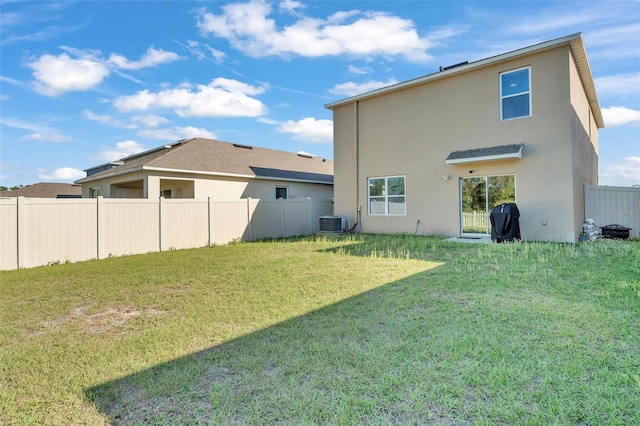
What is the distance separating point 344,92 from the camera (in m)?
16.0

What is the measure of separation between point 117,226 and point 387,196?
9737mm

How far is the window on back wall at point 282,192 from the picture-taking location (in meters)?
17.9

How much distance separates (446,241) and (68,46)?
14427 mm

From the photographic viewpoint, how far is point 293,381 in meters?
2.60

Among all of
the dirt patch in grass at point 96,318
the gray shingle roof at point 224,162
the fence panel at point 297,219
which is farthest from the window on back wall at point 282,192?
the dirt patch in grass at point 96,318

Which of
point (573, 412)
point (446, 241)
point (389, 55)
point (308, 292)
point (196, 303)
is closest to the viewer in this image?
point (573, 412)

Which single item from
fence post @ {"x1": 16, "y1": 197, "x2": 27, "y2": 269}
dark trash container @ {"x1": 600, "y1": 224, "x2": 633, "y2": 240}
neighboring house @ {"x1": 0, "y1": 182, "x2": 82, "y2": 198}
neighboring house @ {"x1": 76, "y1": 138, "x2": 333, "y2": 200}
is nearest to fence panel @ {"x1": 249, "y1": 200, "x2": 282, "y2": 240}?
neighboring house @ {"x1": 76, "y1": 138, "x2": 333, "y2": 200}

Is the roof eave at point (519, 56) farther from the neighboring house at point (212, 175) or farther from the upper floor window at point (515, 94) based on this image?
the neighboring house at point (212, 175)

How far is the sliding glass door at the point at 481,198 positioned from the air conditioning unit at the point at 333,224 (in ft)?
16.3

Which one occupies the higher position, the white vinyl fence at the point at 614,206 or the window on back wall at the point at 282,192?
the window on back wall at the point at 282,192

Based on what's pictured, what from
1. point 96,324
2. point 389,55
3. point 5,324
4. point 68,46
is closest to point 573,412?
point 96,324

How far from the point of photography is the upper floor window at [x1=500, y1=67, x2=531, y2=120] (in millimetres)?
10383

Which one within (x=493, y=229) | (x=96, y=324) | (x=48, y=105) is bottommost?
(x=96, y=324)

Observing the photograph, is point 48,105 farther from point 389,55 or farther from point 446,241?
point 446,241
